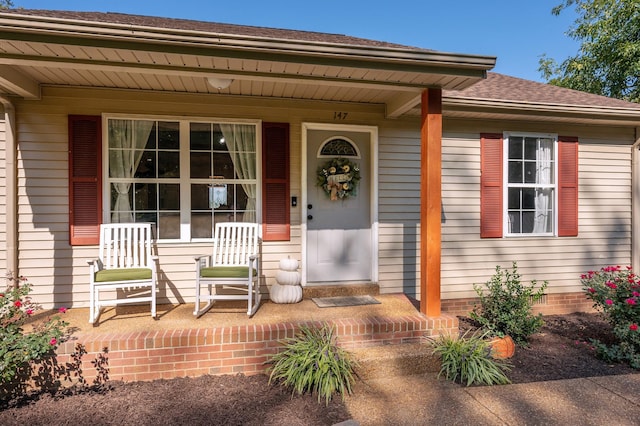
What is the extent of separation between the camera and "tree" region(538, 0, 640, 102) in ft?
31.1

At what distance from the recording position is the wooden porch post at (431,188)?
3451 mm

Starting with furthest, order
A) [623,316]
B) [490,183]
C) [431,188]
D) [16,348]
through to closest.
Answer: [490,183] → [623,316] → [431,188] → [16,348]

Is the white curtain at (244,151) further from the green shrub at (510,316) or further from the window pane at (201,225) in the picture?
the green shrub at (510,316)

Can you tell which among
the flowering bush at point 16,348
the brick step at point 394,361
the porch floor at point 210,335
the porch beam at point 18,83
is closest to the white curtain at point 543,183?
the porch floor at point 210,335

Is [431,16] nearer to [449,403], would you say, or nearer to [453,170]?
[453,170]

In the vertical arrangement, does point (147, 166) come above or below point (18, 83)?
below

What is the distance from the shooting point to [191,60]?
2.95 metres

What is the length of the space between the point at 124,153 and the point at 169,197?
648 millimetres

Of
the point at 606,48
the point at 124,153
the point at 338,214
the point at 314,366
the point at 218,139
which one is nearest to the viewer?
the point at 314,366

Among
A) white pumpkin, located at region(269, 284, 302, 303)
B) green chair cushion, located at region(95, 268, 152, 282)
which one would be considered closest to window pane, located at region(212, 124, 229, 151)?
green chair cushion, located at region(95, 268, 152, 282)

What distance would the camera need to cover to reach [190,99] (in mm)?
4094

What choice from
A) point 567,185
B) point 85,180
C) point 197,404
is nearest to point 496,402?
point 197,404

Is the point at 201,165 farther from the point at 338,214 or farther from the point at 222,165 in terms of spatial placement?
the point at 338,214

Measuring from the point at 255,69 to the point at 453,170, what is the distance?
2897 mm
